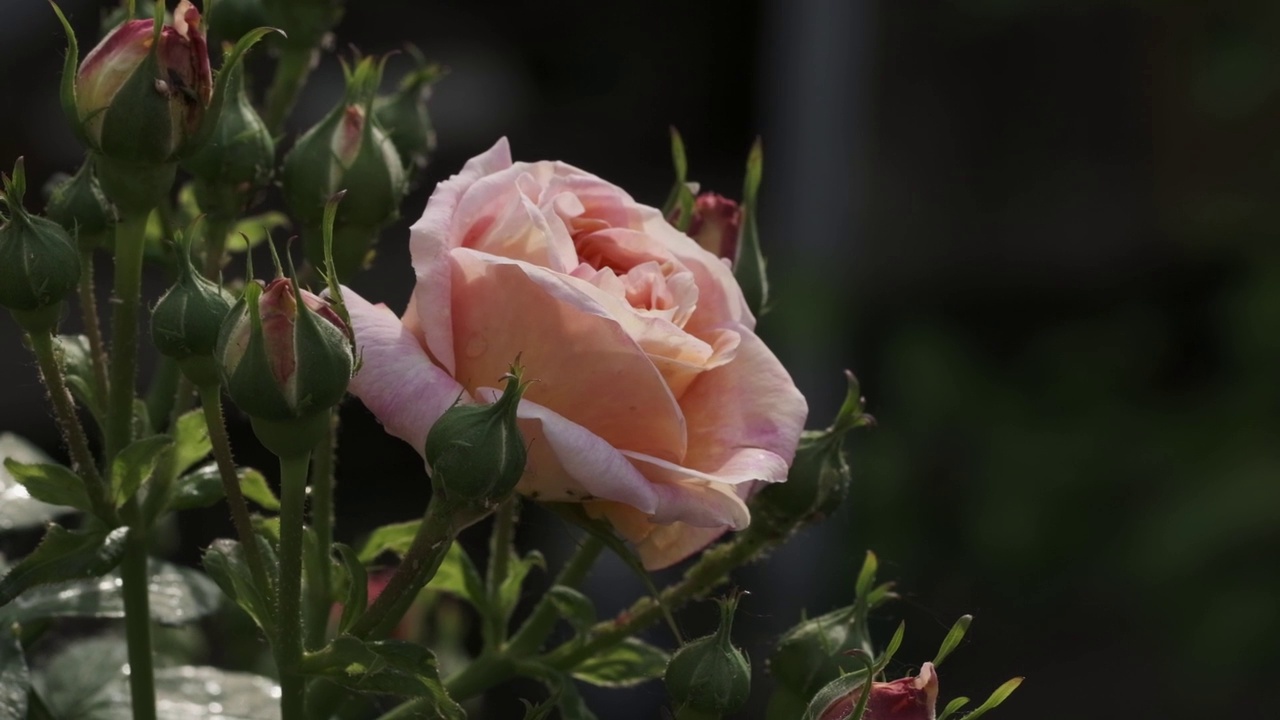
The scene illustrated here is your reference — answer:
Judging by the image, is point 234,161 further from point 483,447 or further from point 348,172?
point 483,447

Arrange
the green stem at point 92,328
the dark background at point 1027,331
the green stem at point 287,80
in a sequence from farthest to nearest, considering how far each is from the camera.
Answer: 1. the dark background at point 1027,331
2. the green stem at point 287,80
3. the green stem at point 92,328

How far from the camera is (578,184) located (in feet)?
1.62

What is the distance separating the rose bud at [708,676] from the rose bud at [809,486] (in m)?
0.09

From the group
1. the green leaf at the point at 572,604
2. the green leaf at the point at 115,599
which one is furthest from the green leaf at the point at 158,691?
the green leaf at the point at 572,604

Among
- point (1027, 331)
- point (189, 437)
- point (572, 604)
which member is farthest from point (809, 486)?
point (1027, 331)

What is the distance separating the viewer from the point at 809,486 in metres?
0.53

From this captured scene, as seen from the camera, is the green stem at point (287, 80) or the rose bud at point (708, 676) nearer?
the rose bud at point (708, 676)

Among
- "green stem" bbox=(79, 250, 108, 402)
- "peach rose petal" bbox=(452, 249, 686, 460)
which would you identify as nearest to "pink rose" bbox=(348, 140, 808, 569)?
"peach rose petal" bbox=(452, 249, 686, 460)

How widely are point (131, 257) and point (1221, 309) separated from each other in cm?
222

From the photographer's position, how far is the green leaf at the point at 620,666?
0.54 meters

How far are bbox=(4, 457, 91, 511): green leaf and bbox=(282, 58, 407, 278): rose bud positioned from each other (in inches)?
4.0

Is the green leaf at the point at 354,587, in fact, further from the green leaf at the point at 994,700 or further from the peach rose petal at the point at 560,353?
the green leaf at the point at 994,700

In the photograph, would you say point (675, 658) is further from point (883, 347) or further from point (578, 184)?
point (883, 347)

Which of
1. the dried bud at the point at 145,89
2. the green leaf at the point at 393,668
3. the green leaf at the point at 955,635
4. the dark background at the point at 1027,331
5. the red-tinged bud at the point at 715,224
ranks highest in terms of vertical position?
the dried bud at the point at 145,89
